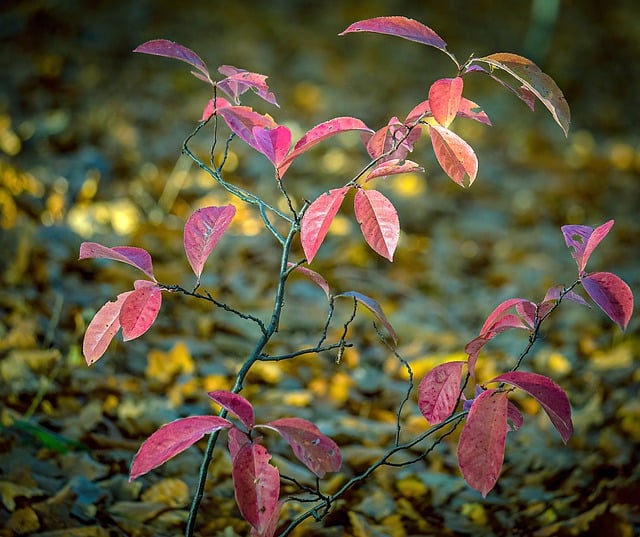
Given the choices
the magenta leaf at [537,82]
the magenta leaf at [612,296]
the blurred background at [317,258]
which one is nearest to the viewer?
the magenta leaf at [537,82]

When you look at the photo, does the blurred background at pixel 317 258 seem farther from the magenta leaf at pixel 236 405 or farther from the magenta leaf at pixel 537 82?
the magenta leaf at pixel 537 82

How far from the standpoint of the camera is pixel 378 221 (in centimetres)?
93

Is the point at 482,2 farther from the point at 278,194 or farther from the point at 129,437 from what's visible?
the point at 129,437

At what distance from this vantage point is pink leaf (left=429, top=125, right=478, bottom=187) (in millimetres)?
897

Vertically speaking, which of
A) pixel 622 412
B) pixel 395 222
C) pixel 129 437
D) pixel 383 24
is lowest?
pixel 129 437

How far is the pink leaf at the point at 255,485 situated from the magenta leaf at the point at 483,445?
0.23 metres

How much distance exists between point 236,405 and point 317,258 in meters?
1.60

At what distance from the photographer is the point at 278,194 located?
283 cm

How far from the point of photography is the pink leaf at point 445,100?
34.1 inches

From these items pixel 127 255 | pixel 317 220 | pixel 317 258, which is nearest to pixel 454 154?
pixel 317 220

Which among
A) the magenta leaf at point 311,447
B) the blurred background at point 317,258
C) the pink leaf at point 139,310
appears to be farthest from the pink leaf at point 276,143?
the blurred background at point 317,258

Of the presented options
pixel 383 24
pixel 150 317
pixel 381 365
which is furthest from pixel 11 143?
pixel 383 24

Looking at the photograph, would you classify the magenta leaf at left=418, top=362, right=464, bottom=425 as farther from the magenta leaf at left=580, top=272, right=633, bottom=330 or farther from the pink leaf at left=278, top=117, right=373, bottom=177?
the pink leaf at left=278, top=117, right=373, bottom=177

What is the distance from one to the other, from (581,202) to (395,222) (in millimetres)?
2282
